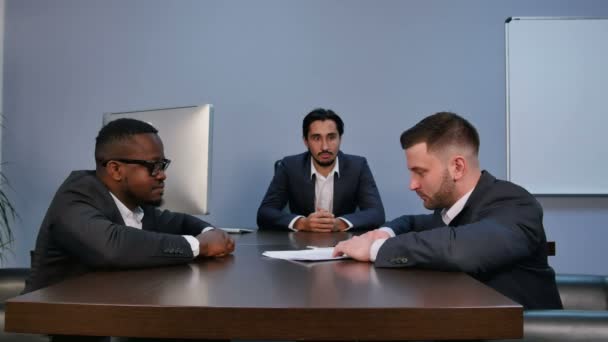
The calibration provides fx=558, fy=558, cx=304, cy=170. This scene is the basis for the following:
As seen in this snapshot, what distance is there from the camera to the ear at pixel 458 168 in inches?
66.0

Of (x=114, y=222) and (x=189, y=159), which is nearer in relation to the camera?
(x=114, y=222)

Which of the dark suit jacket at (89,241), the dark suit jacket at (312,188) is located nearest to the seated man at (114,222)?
the dark suit jacket at (89,241)

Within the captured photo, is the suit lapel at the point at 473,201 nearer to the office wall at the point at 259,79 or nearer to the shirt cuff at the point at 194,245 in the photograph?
the shirt cuff at the point at 194,245

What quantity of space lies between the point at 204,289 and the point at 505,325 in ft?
1.83

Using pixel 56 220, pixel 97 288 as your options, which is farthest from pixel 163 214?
pixel 97 288

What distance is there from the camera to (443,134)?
171 centimetres

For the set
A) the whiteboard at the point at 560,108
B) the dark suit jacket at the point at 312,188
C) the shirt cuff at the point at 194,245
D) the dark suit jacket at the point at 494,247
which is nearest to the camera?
the dark suit jacket at the point at 494,247

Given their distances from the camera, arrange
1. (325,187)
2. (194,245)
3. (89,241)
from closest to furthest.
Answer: (89,241), (194,245), (325,187)

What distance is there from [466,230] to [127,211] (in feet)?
3.66

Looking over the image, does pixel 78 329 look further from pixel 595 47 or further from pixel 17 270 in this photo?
pixel 595 47

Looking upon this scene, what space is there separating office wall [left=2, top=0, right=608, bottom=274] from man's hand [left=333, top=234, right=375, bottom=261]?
2653 mm

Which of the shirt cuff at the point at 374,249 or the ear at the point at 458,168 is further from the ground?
the ear at the point at 458,168

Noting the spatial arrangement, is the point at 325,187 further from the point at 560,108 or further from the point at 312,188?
the point at 560,108

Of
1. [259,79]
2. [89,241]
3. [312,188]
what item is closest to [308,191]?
[312,188]
